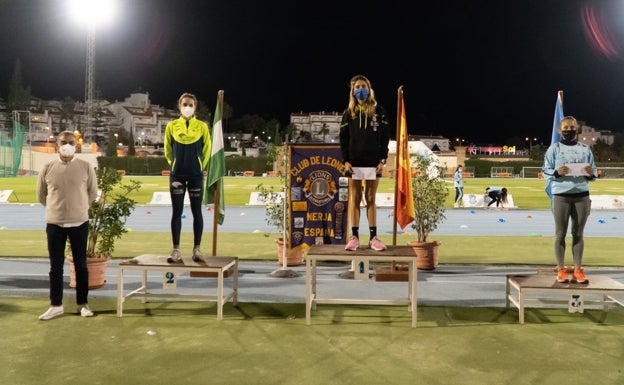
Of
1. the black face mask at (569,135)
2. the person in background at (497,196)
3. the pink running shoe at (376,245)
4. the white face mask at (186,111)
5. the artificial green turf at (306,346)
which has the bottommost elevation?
the artificial green turf at (306,346)

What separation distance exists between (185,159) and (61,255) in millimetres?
1749

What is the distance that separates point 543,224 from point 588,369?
1533 cm

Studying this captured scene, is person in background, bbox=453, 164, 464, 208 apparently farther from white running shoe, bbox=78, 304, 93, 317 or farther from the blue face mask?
white running shoe, bbox=78, 304, 93, 317

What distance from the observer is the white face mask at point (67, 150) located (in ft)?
21.6

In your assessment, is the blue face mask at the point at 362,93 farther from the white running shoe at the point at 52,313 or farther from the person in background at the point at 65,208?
the white running shoe at the point at 52,313

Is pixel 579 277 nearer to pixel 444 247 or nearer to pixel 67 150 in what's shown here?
pixel 67 150

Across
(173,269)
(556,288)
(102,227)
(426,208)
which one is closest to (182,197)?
(173,269)

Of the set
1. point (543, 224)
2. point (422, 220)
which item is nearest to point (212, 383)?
point (422, 220)

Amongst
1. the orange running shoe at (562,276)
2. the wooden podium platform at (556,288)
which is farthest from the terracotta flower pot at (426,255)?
the orange running shoe at (562,276)

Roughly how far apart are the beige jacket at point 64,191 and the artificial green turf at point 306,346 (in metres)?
1.14

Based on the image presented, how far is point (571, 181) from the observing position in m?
6.61

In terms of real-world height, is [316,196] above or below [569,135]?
below

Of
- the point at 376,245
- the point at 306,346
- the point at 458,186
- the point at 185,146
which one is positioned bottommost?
the point at 306,346

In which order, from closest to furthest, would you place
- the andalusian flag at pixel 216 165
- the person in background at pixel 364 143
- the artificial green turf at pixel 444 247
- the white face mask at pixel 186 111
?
the person in background at pixel 364 143 → the white face mask at pixel 186 111 → the andalusian flag at pixel 216 165 → the artificial green turf at pixel 444 247
